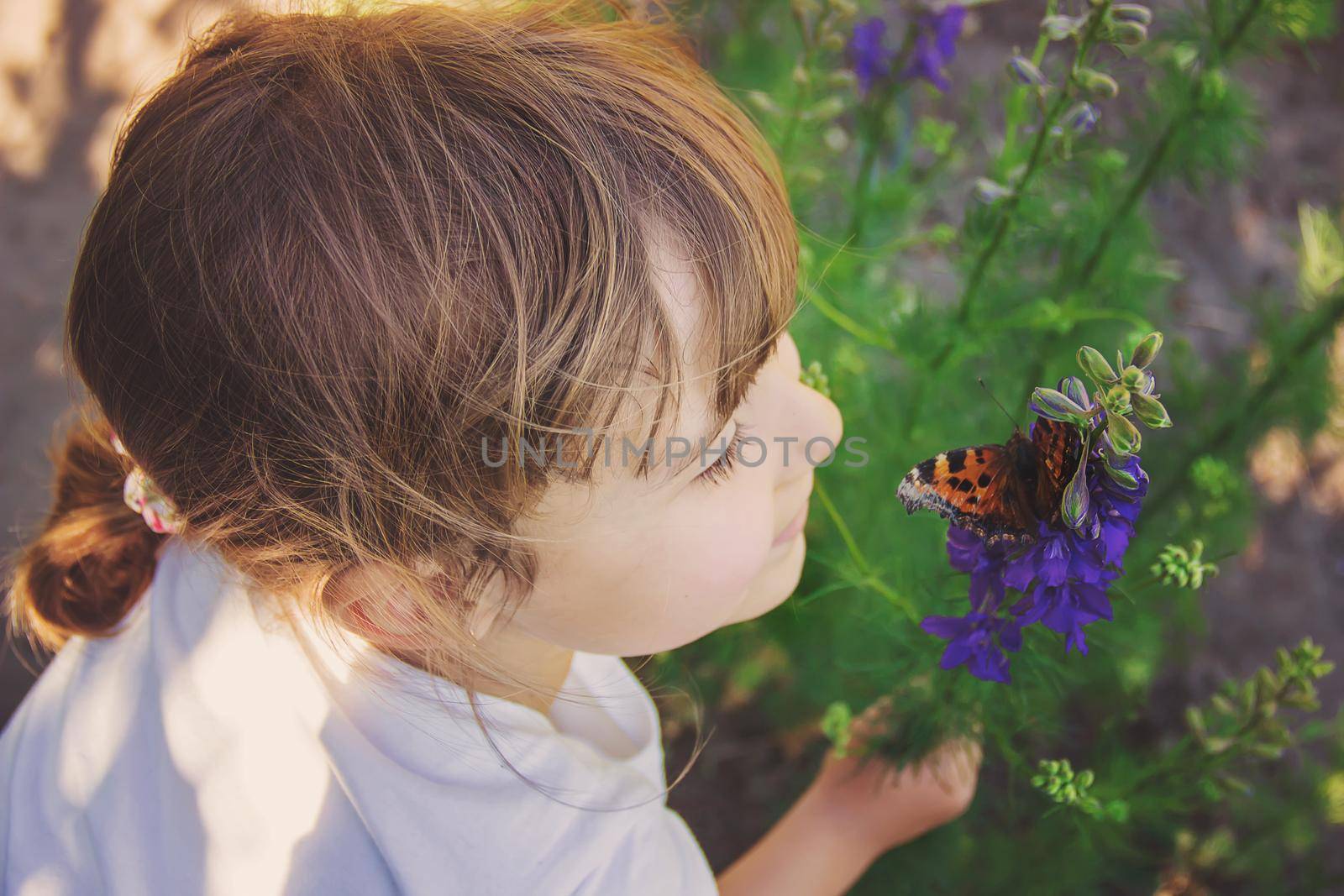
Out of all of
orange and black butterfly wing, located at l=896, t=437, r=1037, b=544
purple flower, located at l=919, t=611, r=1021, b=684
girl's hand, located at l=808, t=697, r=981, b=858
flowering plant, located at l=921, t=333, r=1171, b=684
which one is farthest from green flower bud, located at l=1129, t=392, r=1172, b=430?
girl's hand, located at l=808, t=697, r=981, b=858

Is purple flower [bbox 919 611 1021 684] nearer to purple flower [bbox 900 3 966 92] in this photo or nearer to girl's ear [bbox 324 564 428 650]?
girl's ear [bbox 324 564 428 650]

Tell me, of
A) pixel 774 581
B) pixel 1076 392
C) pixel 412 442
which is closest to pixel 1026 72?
pixel 1076 392

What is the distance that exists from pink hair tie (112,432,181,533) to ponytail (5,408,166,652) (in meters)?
0.24

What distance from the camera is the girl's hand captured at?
123 cm

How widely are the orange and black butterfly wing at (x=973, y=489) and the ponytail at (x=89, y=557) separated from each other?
0.95 m

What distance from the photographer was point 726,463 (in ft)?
2.91

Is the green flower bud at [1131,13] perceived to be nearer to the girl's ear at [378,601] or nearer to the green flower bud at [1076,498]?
the green flower bud at [1076,498]

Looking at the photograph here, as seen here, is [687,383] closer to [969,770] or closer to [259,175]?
[259,175]

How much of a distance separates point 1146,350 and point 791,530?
Result: 50cm

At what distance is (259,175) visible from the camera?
2.42 ft

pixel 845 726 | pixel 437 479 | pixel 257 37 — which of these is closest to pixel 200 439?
pixel 437 479

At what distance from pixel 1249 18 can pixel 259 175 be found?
1122mm

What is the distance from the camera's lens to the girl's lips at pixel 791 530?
3.46 feet

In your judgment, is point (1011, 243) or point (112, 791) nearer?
point (112, 791)
